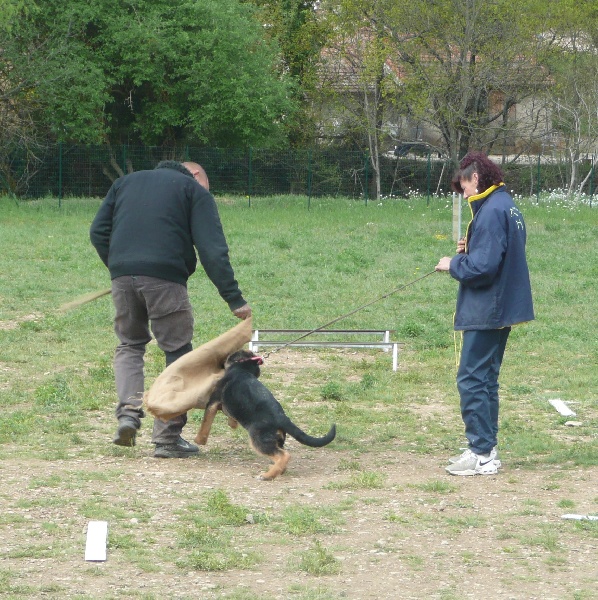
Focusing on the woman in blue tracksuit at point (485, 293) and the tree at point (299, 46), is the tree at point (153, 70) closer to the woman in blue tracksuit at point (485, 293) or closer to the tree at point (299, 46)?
the tree at point (299, 46)

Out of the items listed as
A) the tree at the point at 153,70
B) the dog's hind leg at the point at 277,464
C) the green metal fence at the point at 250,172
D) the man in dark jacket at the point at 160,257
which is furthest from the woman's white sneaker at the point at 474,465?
the tree at the point at 153,70

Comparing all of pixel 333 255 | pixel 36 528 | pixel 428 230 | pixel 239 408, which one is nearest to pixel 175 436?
pixel 239 408

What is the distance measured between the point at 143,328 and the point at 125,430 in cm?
71

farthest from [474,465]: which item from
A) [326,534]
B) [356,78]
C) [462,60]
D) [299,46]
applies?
[299,46]

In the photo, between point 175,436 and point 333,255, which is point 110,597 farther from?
point 333,255

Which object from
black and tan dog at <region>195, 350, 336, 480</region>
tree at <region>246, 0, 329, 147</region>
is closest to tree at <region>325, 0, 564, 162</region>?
tree at <region>246, 0, 329, 147</region>

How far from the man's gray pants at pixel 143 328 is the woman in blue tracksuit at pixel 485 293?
1.67 m

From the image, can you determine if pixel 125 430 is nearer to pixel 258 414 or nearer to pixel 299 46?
pixel 258 414

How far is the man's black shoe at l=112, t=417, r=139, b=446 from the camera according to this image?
6.49m

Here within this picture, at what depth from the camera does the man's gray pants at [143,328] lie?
6.51 m

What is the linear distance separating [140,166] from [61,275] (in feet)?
42.4

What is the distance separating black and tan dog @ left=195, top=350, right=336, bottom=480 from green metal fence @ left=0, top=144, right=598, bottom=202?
739 inches

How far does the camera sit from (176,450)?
671 centimetres

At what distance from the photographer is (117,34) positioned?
2681 cm
